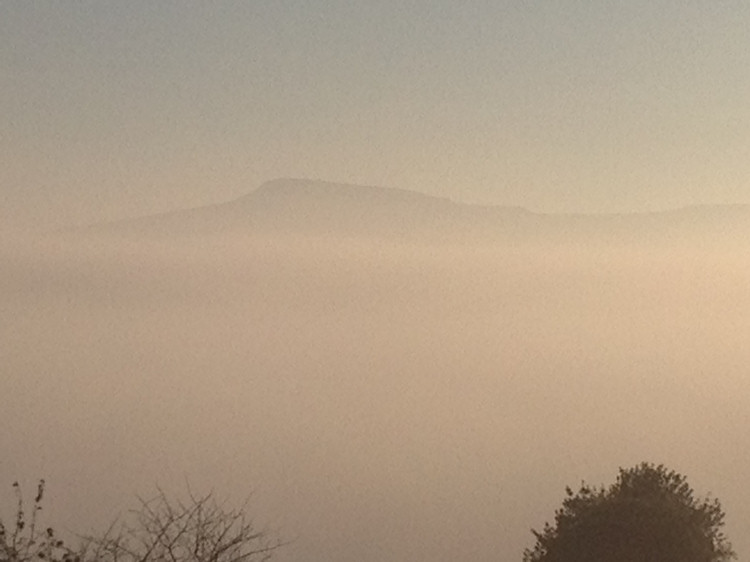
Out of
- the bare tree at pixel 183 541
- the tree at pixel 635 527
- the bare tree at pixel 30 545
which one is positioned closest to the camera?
the bare tree at pixel 30 545

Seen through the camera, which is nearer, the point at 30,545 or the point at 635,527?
the point at 30,545

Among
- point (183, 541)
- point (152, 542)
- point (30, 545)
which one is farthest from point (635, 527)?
point (30, 545)

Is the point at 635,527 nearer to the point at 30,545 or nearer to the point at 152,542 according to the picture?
the point at 152,542

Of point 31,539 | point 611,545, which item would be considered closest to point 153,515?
point 31,539

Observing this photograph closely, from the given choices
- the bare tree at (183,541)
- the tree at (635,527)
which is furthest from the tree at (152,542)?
the tree at (635,527)

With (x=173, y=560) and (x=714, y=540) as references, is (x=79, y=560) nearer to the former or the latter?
(x=173, y=560)

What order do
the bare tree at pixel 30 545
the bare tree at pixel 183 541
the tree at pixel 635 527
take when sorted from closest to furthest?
1. the bare tree at pixel 30 545
2. the bare tree at pixel 183 541
3. the tree at pixel 635 527

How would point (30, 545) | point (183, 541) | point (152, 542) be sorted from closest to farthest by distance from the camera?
point (30, 545) < point (152, 542) < point (183, 541)

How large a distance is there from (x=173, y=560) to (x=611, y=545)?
27.7 metres

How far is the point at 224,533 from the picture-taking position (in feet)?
49.9

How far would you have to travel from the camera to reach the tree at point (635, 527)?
40.7 metres

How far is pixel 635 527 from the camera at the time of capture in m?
40.9

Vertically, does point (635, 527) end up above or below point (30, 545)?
above

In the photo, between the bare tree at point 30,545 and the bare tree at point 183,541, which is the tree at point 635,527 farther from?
the bare tree at point 30,545
